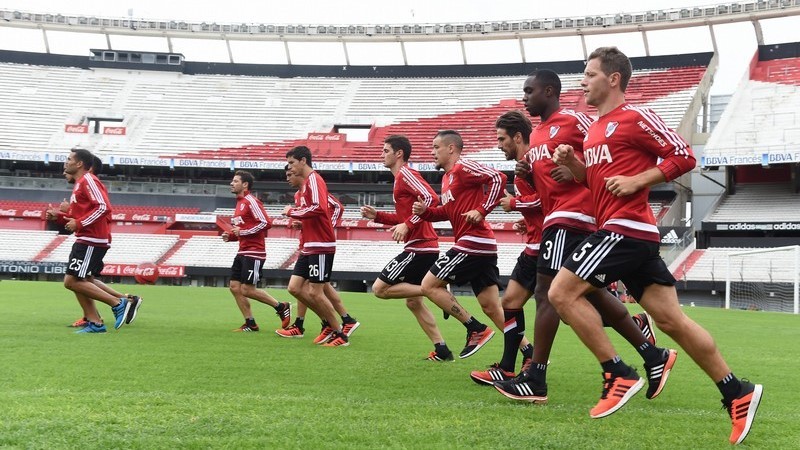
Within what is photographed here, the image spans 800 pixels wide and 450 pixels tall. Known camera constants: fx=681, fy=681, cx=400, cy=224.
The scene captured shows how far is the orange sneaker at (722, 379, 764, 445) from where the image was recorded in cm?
354

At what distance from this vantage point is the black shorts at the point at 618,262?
12.9 ft

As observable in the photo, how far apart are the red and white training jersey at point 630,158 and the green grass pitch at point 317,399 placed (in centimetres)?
117

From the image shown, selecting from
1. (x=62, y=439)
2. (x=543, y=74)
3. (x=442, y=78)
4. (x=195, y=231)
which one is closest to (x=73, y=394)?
(x=62, y=439)

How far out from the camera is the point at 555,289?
13.5 feet

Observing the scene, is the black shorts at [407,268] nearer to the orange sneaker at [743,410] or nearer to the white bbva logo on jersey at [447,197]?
the white bbva logo on jersey at [447,197]

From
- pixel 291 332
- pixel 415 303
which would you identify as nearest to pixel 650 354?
pixel 415 303

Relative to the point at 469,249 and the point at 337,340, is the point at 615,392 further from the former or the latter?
the point at 337,340

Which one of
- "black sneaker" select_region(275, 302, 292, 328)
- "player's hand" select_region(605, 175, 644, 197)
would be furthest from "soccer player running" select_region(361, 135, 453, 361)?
"player's hand" select_region(605, 175, 644, 197)

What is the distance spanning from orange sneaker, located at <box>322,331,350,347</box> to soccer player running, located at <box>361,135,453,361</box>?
97 centimetres

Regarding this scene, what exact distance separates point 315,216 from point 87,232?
119 inches

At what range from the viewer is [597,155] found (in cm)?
424

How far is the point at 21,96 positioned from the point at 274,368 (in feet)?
151

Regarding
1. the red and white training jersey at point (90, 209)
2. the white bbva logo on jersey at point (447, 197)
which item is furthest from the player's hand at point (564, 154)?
the red and white training jersey at point (90, 209)

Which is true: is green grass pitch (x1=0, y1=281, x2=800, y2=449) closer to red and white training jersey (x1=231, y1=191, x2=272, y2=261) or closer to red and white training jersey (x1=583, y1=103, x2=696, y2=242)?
red and white training jersey (x1=583, y1=103, x2=696, y2=242)
